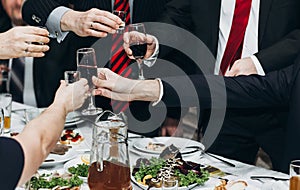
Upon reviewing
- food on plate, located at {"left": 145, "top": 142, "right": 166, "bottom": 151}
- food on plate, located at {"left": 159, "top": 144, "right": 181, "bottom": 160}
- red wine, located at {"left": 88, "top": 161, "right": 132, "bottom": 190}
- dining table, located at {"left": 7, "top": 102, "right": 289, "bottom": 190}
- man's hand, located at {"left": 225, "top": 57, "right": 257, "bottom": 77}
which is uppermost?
man's hand, located at {"left": 225, "top": 57, "right": 257, "bottom": 77}

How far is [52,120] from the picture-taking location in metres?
1.58

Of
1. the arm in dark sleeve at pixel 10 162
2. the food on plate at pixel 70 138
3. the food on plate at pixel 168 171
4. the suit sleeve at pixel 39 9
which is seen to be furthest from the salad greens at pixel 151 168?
the suit sleeve at pixel 39 9

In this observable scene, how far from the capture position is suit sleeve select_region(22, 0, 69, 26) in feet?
9.60

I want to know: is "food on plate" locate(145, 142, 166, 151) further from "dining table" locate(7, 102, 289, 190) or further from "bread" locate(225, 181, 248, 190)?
"bread" locate(225, 181, 248, 190)

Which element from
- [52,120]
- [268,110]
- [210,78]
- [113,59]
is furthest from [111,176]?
[113,59]

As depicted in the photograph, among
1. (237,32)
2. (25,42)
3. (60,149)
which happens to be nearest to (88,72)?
(25,42)

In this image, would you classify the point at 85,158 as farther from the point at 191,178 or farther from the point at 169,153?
the point at 191,178

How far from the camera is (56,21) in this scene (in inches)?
111

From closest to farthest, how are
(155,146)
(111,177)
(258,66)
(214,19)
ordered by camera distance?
1. (111,177)
2. (155,146)
3. (258,66)
4. (214,19)

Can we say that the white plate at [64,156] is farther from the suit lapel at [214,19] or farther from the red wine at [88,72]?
the suit lapel at [214,19]

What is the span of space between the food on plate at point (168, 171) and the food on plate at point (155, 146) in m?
0.26

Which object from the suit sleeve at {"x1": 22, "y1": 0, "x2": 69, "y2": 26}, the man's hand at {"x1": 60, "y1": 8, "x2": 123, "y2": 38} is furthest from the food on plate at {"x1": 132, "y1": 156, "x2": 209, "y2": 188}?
the suit sleeve at {"x1": 22, "y1": 0, "x2": 69, "y2": 26}

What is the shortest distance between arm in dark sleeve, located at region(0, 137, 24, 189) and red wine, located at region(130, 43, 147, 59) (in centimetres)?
108

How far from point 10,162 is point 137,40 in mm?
1119
